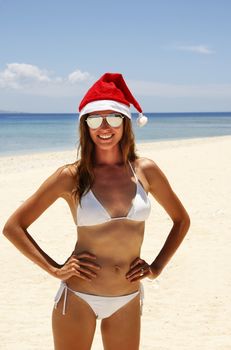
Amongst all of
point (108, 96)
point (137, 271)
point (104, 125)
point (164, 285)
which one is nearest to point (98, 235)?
point (137, 271)

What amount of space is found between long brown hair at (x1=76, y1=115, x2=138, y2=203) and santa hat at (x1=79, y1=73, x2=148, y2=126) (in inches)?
3.2

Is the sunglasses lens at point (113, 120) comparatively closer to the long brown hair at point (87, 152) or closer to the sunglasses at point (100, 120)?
the sunglasses at point (100, 120)

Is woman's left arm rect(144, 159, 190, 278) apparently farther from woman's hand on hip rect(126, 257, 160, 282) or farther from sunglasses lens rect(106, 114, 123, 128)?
sunglasses lens rect(106, 114, 123, 128)

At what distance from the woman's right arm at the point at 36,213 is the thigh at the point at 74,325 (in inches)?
8.1

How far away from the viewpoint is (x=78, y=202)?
286 cm

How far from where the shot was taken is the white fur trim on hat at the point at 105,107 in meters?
2.90

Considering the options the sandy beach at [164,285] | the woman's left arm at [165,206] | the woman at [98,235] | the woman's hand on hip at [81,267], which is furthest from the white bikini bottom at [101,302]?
the sandy beach at [164,285]

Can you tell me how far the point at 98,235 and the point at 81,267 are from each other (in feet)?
0.65

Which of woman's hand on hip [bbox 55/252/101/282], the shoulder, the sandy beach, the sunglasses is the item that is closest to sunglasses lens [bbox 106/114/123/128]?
the sunglasses

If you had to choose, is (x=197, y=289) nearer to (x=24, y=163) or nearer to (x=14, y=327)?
(x=14, y=327)

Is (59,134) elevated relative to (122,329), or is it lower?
lower

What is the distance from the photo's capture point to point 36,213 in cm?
297

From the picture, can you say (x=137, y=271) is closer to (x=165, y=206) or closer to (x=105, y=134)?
(x=165, y=206)

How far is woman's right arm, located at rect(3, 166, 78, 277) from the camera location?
2.91 metres
